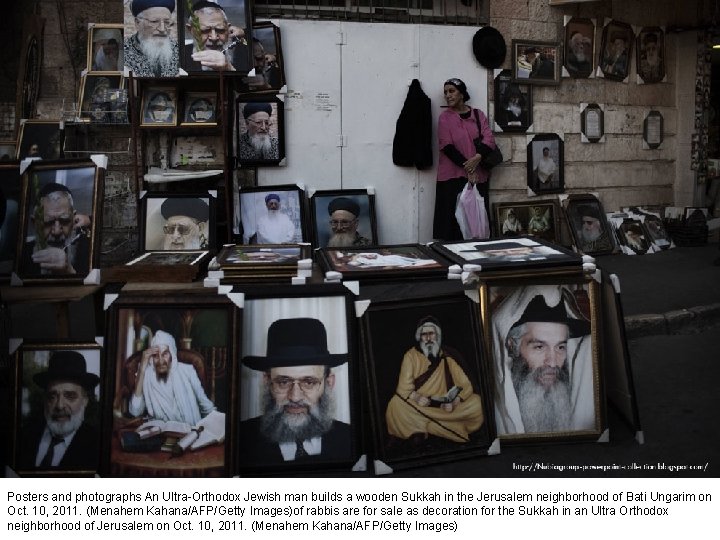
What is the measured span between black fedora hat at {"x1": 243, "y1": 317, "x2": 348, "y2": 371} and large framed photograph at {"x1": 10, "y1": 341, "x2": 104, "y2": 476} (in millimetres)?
764

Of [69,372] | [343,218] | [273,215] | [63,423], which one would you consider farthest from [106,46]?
[63,423]

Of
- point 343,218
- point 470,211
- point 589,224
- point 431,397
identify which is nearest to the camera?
point 431,397

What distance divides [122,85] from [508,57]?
14.4ft

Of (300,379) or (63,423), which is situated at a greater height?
(300,379)

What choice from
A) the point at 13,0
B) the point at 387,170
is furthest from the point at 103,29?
the point at 387,170

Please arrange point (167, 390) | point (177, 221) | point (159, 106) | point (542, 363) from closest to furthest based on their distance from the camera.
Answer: point (167, 390) → point (542, 363) → point (177, 221) → point (159, 106)

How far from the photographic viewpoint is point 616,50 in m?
10.2

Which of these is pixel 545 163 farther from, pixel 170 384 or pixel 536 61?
pixel 170 384

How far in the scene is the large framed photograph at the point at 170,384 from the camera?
3652mm

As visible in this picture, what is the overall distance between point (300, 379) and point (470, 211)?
17.3ft

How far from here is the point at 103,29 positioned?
323 inches

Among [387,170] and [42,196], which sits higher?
[387,170]

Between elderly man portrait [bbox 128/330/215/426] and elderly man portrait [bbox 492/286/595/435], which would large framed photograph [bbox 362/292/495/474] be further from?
elderly man portrait [bbox 128/330/215/426]

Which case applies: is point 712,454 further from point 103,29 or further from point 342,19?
point 103,29
